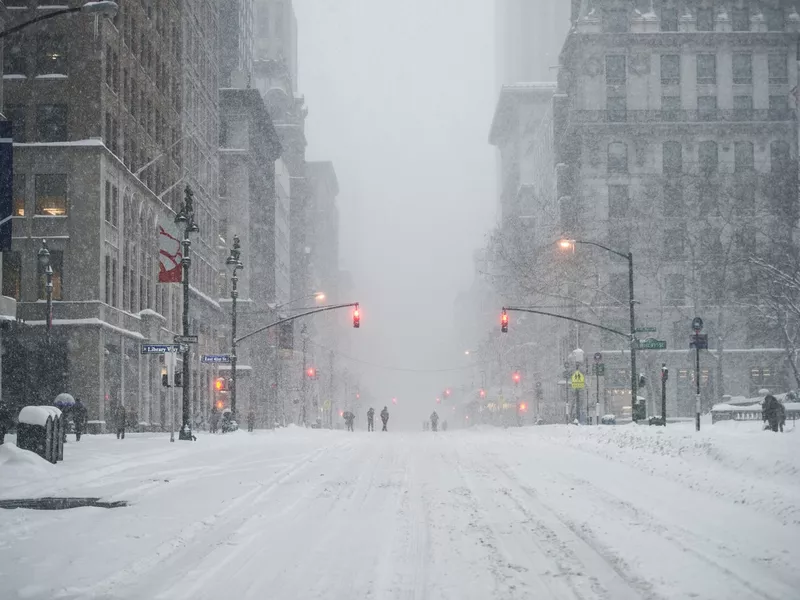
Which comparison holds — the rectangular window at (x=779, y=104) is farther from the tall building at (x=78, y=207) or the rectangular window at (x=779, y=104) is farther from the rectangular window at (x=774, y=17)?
the tall building at (x=78, y=207)

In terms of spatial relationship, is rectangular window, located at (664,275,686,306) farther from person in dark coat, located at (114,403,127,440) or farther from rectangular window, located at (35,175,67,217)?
person in dark coat, located at (114,403,127,440)

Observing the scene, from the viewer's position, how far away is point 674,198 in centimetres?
8106

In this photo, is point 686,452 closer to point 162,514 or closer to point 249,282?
point 162,514

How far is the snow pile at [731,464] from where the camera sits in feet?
49.5

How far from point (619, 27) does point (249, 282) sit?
4271 centimetres

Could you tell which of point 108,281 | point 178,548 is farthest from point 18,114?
point 178,548

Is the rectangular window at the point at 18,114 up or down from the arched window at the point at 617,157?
down

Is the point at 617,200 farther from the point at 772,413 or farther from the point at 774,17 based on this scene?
the point at 772,413

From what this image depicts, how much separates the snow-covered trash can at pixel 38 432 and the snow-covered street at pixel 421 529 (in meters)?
0.69

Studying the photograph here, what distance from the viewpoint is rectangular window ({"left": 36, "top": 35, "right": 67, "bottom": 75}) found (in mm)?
50500

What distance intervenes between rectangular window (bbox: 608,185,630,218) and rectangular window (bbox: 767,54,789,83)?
1819cm

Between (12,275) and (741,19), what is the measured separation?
250 ft

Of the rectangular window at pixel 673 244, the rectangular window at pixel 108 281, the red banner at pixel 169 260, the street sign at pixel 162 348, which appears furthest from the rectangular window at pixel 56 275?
the rectangular window at pixel 673 244

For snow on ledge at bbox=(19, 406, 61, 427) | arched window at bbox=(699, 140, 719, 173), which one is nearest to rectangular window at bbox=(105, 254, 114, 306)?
snow on ledge at bbox=(19, 406, 61, 427)
